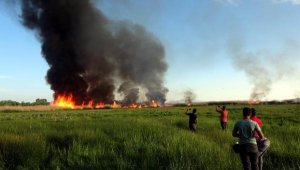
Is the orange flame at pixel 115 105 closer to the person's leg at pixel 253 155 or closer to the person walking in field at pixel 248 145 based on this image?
the person walking in field at pixel 248 145

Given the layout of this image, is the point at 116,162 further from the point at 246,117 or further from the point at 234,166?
the point at 246,117

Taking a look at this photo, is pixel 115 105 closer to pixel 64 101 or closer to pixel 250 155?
pixel 64 101

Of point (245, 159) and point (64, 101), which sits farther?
point (64, 101)

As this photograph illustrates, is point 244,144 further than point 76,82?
No

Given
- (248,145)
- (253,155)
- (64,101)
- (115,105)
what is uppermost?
(64,101)

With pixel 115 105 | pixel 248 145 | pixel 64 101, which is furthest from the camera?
pixel 115 105

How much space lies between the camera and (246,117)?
10078mm

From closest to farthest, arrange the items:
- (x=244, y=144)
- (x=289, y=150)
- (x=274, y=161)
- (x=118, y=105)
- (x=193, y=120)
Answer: (x=244, y=144) < (x=274, y=161) < (x=289, y=150) < (x=193, y=120) < (x=118, y=105)

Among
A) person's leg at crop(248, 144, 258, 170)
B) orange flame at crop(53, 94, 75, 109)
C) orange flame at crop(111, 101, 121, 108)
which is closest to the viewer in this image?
person's leg at crop(248, 144, 258, 170)

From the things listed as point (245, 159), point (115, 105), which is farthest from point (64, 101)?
point (245, 159)

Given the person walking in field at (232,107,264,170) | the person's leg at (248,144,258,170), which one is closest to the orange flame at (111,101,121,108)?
the person walking in field at (232,107,264,170)

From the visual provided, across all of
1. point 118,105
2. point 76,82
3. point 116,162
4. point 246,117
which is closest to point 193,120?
point 116,162

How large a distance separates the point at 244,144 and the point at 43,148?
23.8ft

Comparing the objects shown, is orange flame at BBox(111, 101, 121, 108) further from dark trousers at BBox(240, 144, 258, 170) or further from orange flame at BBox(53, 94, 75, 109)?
dark trousers at BBox(240, 144, 258, 170)
